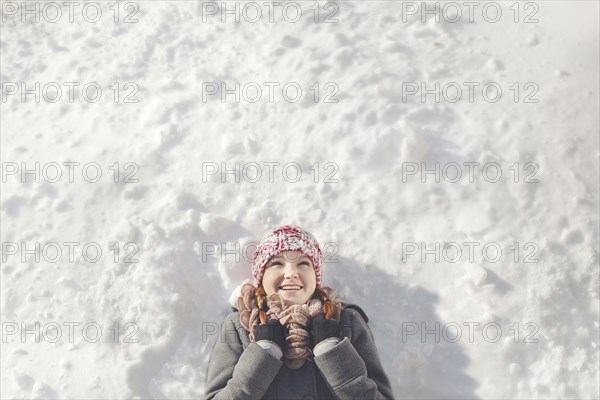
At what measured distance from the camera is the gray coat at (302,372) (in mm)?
3258

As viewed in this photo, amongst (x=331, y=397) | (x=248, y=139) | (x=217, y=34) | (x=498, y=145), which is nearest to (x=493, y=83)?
(x=498, y=145)

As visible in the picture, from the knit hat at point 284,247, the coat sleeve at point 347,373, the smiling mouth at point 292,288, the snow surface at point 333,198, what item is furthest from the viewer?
the snow surface at point 333,198

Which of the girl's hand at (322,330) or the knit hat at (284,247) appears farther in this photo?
the knit hat at (284,247)

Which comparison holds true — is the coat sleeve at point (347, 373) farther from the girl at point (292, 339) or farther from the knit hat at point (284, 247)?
the knit hat at point (284, 247)

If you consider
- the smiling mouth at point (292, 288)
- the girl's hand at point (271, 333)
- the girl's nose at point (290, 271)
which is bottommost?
the girl's hand at point (271, 333)

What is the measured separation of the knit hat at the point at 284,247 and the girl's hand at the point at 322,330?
1.07ft

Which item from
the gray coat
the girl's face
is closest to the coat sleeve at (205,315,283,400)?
the gray coat

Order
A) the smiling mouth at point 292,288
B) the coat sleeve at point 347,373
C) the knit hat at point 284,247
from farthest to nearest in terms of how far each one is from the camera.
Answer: the knit hat at point 284,247 < the smiling mouth at point 292,288 < the coat sleeve at point 347,373

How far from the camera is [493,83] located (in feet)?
14.5

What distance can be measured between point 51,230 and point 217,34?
183 centimetres

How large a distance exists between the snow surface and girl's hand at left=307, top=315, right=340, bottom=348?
52 centimetres

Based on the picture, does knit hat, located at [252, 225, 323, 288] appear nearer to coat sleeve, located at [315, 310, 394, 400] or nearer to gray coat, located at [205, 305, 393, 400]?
gray coat, located at [205, 305, 393, 400]

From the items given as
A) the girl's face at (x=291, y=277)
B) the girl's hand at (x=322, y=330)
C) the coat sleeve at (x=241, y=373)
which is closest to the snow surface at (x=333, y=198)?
the coat sleeve at (x=241, y=373)

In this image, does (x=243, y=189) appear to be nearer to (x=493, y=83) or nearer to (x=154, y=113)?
(x=154, y=113)
